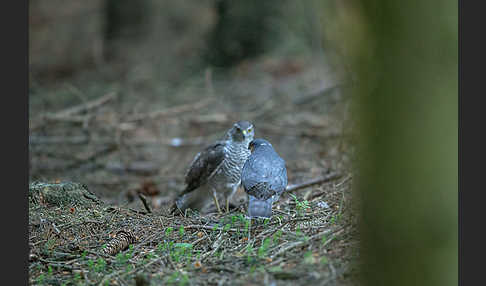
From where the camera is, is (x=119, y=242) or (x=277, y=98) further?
(x=277, y=98)

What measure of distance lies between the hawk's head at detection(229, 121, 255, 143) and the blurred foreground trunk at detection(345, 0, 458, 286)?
359cm

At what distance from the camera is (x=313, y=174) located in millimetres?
7172

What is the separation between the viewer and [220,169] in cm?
596

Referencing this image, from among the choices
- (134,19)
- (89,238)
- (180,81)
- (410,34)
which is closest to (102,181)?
(89,238)

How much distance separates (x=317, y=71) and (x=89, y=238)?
888cm

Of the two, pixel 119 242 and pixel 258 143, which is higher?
pixel 258 143

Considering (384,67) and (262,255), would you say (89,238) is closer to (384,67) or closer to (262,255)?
(262,255)

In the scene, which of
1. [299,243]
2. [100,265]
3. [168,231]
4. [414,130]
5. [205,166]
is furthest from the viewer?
[205,166]

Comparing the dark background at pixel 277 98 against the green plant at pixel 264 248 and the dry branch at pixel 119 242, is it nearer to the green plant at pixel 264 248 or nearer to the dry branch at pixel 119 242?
the green plant at pixel 264 248

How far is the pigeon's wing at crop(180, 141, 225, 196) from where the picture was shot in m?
5.95

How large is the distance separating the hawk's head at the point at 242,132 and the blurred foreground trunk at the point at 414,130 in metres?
3.59

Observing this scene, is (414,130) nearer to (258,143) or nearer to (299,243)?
(299,243)

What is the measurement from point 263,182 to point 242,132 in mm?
1399

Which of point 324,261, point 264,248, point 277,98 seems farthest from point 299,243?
point 277,98
